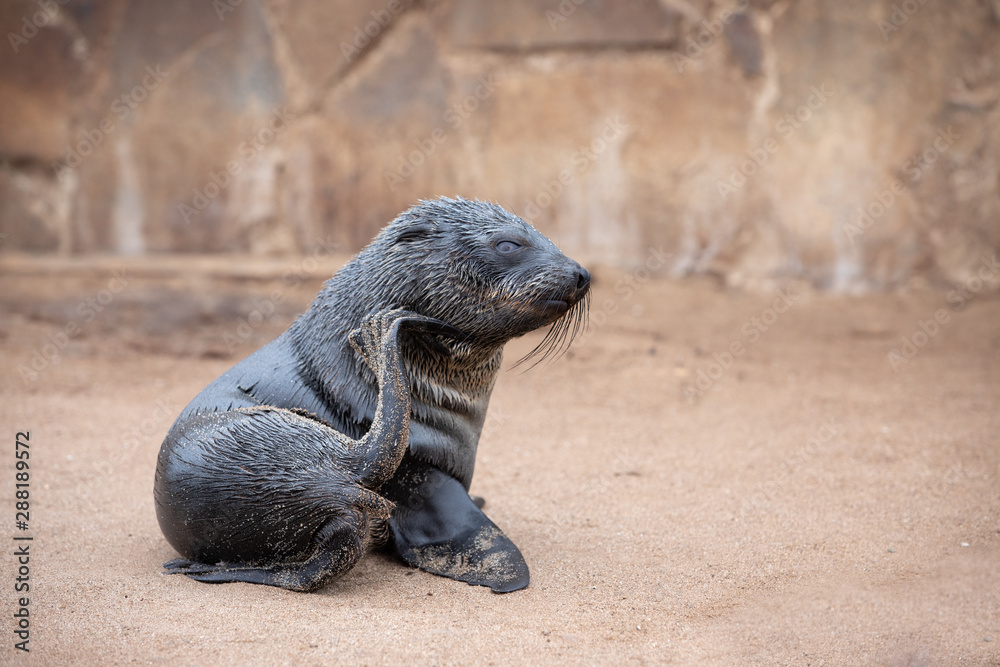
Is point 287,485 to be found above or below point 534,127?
below

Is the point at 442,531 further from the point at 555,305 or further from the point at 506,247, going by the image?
the point at 506,247

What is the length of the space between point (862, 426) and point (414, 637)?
12.3ft

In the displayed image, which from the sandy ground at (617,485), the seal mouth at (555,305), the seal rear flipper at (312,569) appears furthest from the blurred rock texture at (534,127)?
the seal rear flipper at (312,569)

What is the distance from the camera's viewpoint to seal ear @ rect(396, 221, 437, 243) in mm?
3543

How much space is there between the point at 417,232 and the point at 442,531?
1158 mm

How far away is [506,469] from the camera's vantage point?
16.8 ft

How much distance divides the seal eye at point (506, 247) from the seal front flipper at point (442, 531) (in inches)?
34.0

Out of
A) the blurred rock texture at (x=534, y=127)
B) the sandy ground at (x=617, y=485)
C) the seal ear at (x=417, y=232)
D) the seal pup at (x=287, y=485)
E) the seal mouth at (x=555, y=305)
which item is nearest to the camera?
the sandy ground at (x=617, y=485)

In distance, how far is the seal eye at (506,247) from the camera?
3.50m

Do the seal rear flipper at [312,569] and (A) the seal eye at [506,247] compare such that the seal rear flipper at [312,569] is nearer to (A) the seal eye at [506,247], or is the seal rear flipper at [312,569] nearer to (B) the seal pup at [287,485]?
(B) the seal pup at [287,485]

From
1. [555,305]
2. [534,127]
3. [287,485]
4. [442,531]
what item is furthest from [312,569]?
[534,127]

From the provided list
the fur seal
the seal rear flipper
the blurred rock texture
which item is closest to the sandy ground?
the seal rear flipper

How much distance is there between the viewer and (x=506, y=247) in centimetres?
351

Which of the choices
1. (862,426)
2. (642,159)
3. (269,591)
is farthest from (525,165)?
(269,591)
